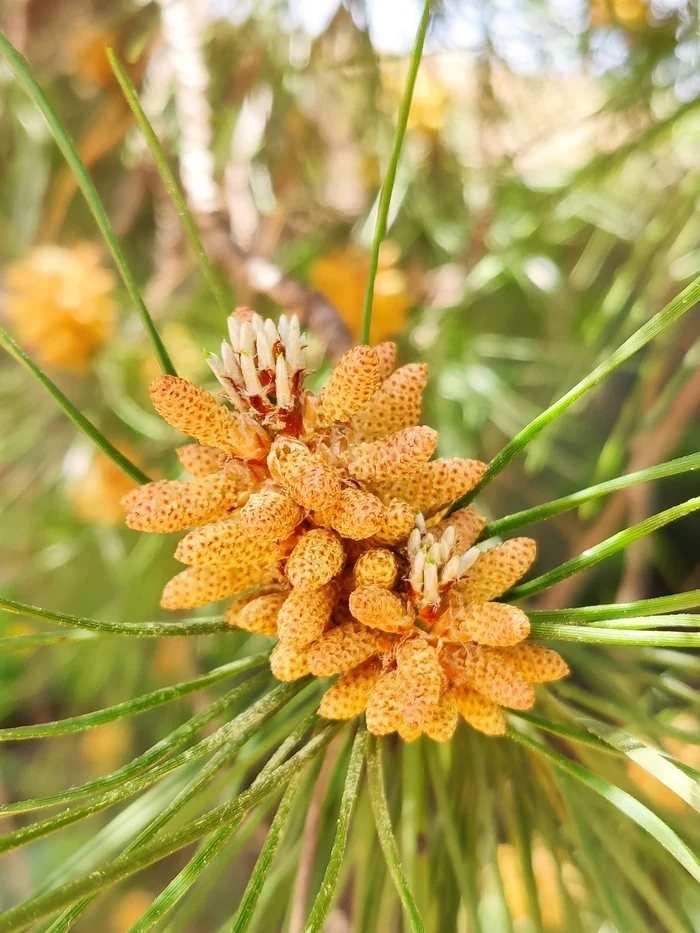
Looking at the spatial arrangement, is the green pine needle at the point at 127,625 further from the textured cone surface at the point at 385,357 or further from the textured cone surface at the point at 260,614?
the textured cone surface at the point at 385,357

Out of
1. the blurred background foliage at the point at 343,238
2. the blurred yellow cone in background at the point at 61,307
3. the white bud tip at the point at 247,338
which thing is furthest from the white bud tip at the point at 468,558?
the blurred yellow cone in background at the point at 61,307

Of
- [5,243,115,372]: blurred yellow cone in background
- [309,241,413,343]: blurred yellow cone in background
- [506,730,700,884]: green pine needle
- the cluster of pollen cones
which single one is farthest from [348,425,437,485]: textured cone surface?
[5,243,115,372]: blurred yellow cone in background

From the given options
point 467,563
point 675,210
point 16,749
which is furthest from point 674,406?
point 16,749

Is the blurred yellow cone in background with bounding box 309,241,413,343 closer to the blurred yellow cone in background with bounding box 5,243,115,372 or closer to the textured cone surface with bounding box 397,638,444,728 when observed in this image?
the blurred yellow cone in background with bounding box 5,243,115,372

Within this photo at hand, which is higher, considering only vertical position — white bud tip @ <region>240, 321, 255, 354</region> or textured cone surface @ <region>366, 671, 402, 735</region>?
white bud tip @ <region>240, 321, 255, 354</region>

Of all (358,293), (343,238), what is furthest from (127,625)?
(343,238)

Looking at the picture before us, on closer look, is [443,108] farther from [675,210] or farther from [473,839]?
[473,839]
